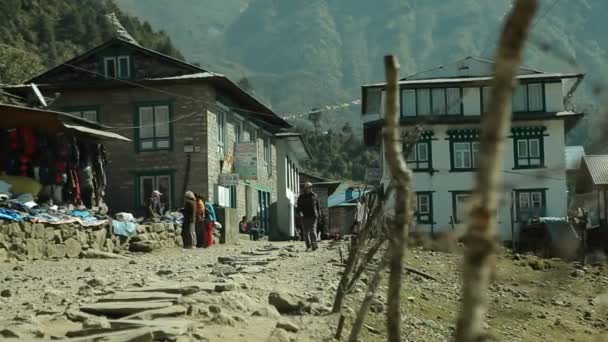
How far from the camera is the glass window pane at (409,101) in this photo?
42225 millimetres

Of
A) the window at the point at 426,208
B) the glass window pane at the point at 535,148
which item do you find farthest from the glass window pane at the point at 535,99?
the window at the point at 426,208

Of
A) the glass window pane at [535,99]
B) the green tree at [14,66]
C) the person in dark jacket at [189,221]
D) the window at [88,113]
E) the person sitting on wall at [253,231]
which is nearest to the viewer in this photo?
the person in dark jacket at [189,221]

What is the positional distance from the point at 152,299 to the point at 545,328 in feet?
25.4

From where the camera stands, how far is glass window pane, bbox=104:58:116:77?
32438 millimetres

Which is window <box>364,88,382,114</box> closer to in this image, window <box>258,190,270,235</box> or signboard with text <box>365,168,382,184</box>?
window <box>258,190,270,235</box>

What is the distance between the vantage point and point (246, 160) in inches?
1387

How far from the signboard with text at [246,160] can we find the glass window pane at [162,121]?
3818mm

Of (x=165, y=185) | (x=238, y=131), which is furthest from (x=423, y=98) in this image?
(x=165, y=185)

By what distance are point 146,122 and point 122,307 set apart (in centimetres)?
2445

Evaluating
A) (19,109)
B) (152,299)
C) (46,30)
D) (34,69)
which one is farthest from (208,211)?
(46,30)

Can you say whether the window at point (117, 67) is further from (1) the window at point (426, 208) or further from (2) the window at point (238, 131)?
(1) the window at point (426, 208)

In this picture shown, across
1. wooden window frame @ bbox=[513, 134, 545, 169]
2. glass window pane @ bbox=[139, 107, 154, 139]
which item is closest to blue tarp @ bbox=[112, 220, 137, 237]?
glass window pane @ bbox=[139, 107, 154, 139]

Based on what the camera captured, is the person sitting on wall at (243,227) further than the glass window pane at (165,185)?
Yes

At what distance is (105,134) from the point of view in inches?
961
